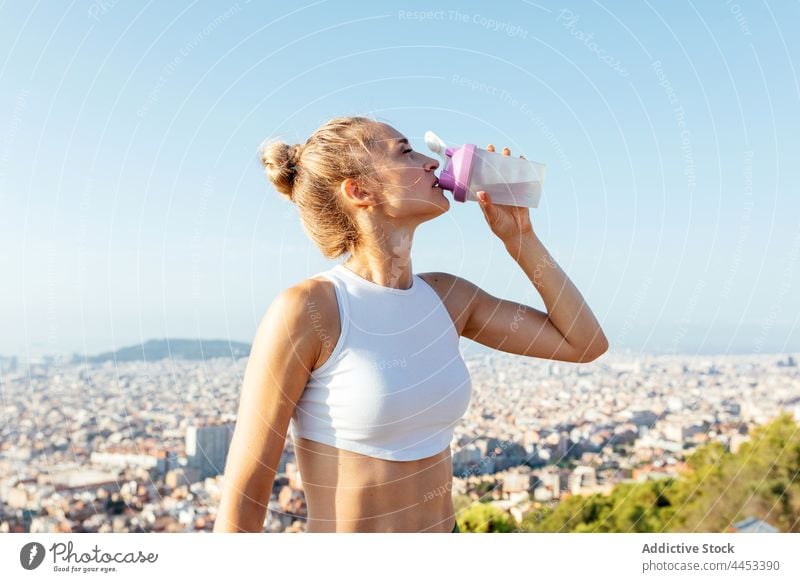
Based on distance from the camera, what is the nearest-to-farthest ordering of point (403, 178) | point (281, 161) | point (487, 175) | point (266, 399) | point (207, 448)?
point (266, 399) → point (403, 178) → point (281, 161) → point (487, 175) → point (207, 448)

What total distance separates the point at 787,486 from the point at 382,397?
9.74m

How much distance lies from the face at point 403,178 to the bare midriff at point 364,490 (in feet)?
2.26

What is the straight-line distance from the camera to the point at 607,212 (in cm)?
274

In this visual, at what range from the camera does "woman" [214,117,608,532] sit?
168cm

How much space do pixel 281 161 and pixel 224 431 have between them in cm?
230

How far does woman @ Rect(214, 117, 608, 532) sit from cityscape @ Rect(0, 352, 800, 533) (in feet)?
1.50

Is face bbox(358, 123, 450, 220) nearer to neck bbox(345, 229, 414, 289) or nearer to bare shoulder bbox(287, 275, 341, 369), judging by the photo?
neck bbox(345, 229, 414, 289)

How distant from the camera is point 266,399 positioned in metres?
1.67

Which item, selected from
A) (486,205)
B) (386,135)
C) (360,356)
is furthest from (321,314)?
(486,205)

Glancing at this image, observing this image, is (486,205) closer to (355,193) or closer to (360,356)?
(355,193)
